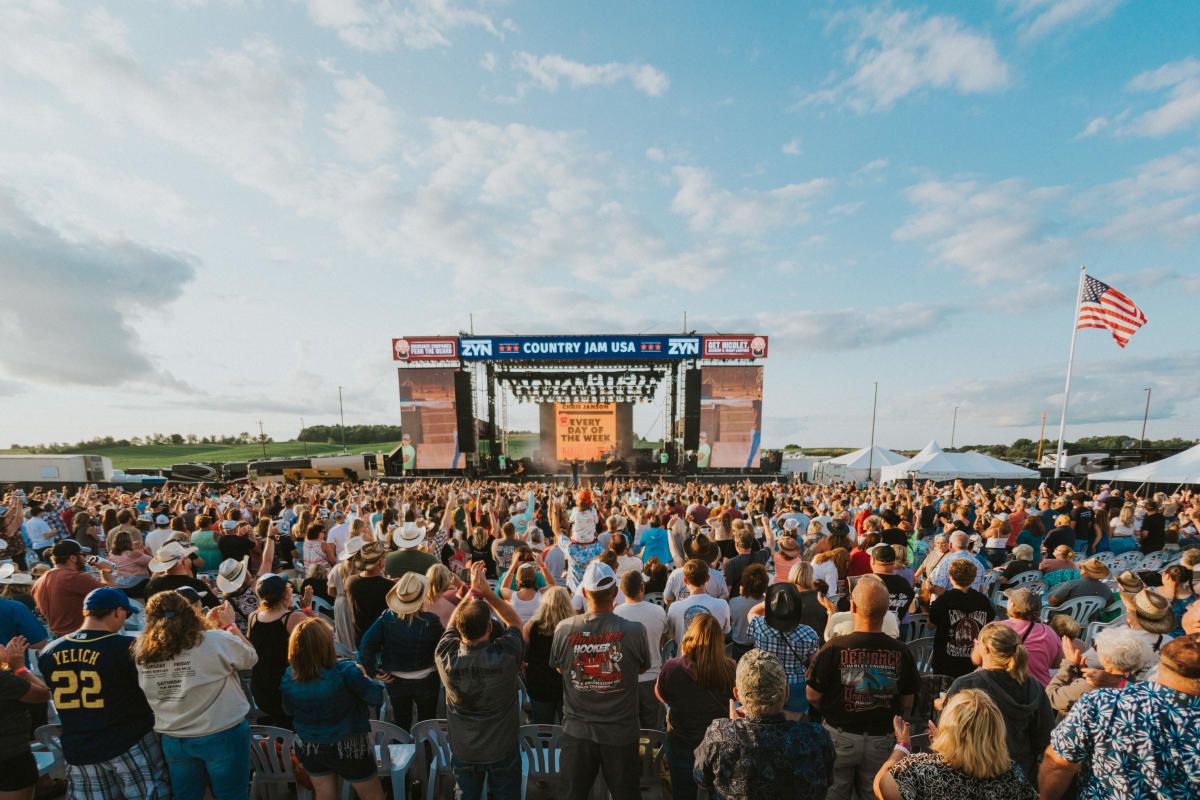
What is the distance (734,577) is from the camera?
554 centimetres

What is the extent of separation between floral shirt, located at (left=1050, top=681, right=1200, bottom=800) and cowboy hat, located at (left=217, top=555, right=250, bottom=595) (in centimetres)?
560

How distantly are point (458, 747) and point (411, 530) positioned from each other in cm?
319

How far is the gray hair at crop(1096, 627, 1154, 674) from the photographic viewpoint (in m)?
2.42

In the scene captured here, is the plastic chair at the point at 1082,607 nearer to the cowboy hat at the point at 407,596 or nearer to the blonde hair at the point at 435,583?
the blonde hair at the point at 435,583

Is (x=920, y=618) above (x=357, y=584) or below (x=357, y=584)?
below

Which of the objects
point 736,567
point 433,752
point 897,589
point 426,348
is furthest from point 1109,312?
point 426,348

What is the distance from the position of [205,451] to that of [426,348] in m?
84.0

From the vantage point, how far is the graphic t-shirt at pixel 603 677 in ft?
9.53

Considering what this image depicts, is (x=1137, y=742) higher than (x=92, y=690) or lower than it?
higher

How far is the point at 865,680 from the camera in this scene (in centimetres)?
278

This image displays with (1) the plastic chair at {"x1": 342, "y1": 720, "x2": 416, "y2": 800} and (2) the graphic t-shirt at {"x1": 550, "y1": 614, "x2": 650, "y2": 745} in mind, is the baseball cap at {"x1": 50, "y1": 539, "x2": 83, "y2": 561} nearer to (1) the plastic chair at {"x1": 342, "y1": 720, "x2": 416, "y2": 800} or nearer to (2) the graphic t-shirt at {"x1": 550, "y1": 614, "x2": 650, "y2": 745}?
(1) the plastic chair at {"x1": 342, "y1": 720, "x2": 416, "y2": 800}

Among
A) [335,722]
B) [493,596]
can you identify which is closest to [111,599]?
[335,722]

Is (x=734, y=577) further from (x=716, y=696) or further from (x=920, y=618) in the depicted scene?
(x=716, y=696)

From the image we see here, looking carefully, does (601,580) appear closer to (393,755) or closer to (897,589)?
(393,755)
